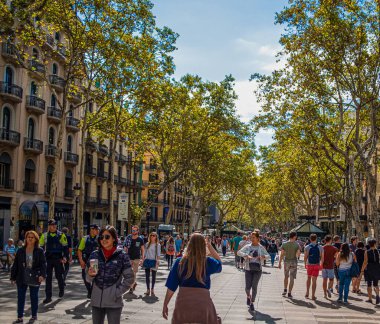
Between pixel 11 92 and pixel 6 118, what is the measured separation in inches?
68.9

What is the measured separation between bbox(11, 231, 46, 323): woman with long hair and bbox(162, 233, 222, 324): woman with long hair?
13.0ft

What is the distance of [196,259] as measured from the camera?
5480 mm

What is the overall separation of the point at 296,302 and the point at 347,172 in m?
12.9

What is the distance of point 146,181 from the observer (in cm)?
7975

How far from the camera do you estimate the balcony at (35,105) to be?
35.9m

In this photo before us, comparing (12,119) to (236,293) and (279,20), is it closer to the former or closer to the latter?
(279,20)

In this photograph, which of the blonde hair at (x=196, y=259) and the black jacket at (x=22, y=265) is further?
the black jacket at (x=22, y=265)

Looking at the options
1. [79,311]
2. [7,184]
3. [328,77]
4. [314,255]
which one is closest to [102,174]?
[7,184]

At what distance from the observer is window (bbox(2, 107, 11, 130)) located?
34.0 metres

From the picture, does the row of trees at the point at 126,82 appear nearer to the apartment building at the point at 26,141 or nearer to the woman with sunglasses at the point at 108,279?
the apartment building at the point at 26,141

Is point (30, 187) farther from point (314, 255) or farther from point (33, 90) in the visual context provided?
point (314, 255)

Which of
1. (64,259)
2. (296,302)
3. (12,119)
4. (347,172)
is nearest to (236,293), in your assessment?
(296,302)

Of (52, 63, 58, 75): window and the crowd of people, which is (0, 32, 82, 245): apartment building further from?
the crowd of people

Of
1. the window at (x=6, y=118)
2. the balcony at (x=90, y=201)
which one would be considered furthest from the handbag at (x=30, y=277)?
the balcony at (x=90, y=201)
